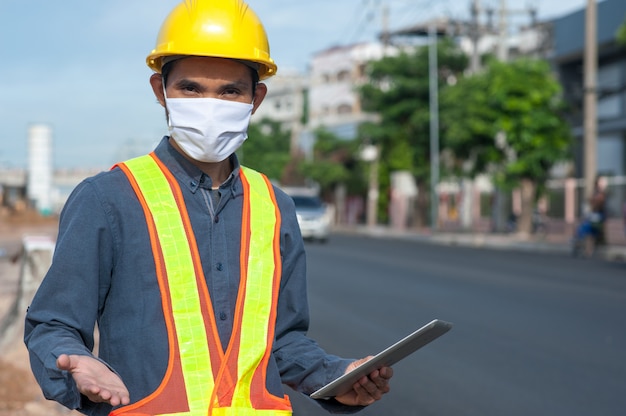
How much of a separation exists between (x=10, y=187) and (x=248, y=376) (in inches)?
4592

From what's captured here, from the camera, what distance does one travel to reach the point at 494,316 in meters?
12.8

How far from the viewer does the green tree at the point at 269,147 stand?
77.8 metres

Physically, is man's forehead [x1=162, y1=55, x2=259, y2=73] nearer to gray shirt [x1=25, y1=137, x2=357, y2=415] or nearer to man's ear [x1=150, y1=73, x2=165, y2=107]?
man's ear [x1=150, y1=73, x2=165, y2=107]

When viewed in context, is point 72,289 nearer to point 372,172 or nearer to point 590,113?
point 590,113

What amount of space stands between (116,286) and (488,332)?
9.14m

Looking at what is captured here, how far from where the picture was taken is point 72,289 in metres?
2.51

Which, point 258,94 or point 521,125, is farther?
point 521,125

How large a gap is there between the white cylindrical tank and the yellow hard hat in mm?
78619

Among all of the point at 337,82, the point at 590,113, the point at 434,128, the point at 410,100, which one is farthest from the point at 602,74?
the point at 337,82

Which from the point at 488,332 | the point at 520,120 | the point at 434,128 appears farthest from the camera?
the point at 434,128

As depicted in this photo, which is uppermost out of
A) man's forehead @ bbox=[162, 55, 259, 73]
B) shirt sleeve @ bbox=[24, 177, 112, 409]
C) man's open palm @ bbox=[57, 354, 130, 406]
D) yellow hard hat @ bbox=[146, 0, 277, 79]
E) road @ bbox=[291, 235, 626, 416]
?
yellow hard hat @ bbox=[146, 0, 277, 79]

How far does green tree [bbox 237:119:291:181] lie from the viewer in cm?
7775

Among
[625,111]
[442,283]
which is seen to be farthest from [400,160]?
[442,283]

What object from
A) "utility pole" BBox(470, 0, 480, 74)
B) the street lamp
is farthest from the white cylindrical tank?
"utility pole" BBox(470, 0, 480, 74)
